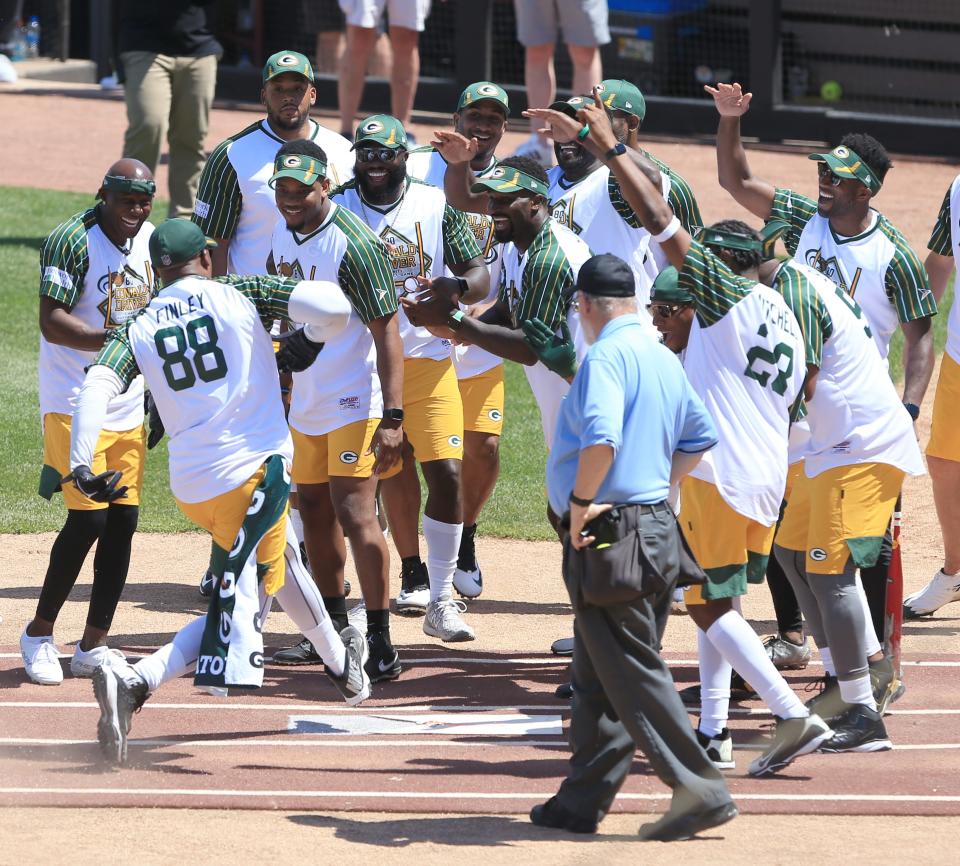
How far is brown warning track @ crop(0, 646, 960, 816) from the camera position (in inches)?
229

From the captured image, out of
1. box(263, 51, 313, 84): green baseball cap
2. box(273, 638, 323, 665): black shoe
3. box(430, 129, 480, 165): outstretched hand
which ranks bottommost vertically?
box(273, 638, 323, 665): black shoe

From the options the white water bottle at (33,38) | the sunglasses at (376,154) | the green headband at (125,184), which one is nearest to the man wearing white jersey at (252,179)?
the sunglasses at (376,154)

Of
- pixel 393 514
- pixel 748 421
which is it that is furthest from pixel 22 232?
pixel 748 421

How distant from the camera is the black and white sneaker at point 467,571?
28.2 feet

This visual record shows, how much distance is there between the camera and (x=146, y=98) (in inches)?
508

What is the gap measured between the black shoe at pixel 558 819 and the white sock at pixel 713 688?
77 cm

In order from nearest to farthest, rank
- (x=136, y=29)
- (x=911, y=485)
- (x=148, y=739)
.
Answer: (x=148, y=739), (x=911, y=485), (x=136, y=29)

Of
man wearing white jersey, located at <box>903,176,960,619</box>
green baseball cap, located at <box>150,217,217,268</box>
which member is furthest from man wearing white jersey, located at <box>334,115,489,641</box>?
man wearing white jersey, located at <box>903,176,960,619</box>

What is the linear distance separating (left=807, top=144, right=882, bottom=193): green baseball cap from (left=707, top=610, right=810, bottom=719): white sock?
2173mm

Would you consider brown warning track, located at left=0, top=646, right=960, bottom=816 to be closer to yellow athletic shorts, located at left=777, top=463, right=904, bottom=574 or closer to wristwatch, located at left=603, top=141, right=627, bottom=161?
yellow athletic shorts, located at left=777, top=463, right=904, bottom=574

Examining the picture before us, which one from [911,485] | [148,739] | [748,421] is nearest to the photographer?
[748,421]

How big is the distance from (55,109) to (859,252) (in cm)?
1351

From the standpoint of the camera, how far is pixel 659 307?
20.4 feet

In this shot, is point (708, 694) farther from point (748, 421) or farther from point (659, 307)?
point (659, 307)
